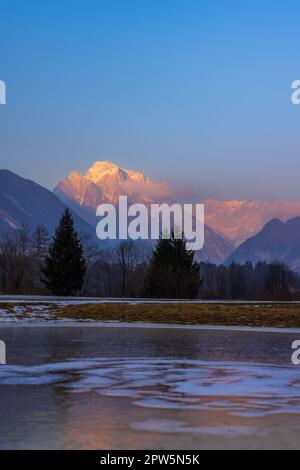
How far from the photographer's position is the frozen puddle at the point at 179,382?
864 centimetres

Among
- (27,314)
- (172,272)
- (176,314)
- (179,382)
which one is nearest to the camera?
(179,382)

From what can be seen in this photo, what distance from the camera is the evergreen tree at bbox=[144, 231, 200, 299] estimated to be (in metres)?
61.4

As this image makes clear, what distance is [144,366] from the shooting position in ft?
41.2

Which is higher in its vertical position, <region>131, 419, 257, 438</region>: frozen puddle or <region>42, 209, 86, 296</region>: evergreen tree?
<region>42, 209, 86, 296</region>: evergreen tree

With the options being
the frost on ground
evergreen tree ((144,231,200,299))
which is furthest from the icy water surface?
evergreen tree ((144,231,200,299))

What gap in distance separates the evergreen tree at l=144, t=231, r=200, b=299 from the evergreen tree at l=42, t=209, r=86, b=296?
23.5ft

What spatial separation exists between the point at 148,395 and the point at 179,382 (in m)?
1.38

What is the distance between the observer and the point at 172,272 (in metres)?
62.8

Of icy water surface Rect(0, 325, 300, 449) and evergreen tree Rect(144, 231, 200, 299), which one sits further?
evergreen tree Rect(144, 231, 200, 299)

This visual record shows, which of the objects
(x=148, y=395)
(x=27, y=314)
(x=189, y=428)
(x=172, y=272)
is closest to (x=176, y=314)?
(x=27, y=314)

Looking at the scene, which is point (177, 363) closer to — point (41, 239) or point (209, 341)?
point (209, 341)

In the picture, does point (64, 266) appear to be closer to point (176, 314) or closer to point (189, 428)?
point (176, 314)

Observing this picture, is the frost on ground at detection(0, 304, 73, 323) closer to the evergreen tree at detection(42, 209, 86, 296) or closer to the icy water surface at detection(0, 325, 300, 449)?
the icy water surface at detection(0, 325, 300, 449)

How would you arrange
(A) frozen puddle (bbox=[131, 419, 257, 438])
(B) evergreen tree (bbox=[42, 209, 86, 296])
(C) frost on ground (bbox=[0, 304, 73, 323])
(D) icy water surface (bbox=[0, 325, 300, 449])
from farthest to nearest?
1. (B) evergreen tree (bbox=[42, 209, 86, 296])
2. (C) frost on ground (bbox=[0, 304, 73, 323])
3. (A) frozen puddle (bbox=[131, 419, 257, 438])
4. (D) icy water surface (bbox=[0, 325, 300, 449])
